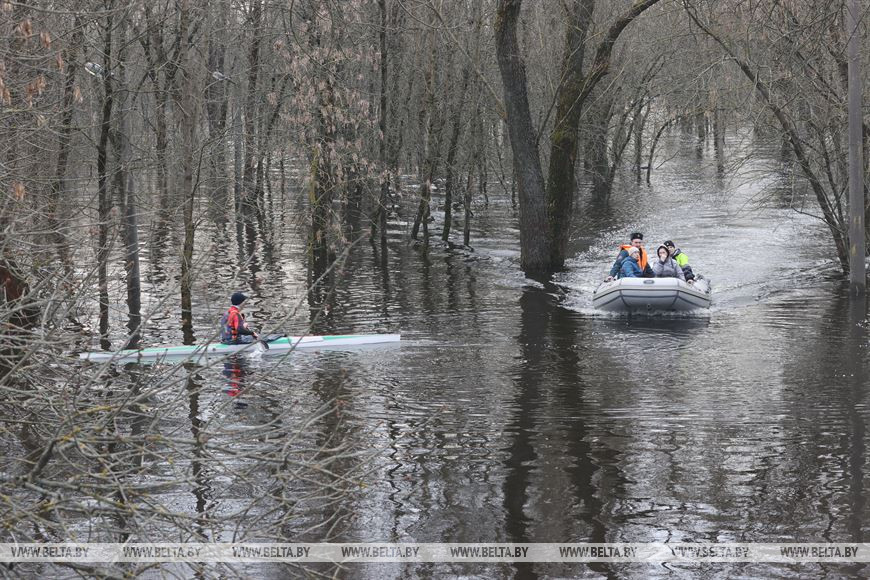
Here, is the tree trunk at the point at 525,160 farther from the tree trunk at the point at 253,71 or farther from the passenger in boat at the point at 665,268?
the tree trunk at the point at 253,71

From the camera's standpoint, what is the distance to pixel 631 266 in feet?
69.1

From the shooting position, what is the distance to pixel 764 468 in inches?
415

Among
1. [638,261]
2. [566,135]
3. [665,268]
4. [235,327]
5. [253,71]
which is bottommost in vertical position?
[235,327]

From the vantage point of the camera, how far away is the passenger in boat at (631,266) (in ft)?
68.8

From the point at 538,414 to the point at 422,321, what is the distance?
6.73 m

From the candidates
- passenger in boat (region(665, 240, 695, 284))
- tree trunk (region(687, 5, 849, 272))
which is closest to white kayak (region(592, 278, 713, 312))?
passenger in boat (region(665, 240, 695, 284))

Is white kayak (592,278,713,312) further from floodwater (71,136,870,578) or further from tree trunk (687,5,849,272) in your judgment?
tree trunk (687,5,849,272)

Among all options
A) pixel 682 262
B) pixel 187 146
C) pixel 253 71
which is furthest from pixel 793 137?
pixel 253 71

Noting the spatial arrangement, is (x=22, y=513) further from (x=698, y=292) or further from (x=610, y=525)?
(x=698, y=292)

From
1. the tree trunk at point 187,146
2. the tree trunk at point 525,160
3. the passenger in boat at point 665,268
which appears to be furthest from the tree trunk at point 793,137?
the tree trunk at point 187,146

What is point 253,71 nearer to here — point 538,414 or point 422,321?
point 422,321

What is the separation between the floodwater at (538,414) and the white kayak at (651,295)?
0.34 meters

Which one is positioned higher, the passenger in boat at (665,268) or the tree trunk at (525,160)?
the tree trunk at (525,160)

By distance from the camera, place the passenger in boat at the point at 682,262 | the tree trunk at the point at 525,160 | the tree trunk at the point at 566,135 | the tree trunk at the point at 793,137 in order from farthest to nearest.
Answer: the tree trunk at the point at 566,135
the tree trunk at the point at 525,160
the passenger in boat at the point at 682,262
the tree trunk at the point at 793,137
